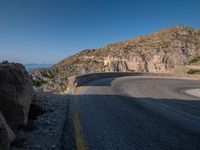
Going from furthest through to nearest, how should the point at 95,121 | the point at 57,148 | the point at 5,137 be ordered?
1. the point at 95,121
2. the point at 57,148
3. the point at 5,137

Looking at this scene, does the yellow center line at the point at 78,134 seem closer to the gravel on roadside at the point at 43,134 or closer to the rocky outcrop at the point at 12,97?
the gravel on roadside at the point at 43,134

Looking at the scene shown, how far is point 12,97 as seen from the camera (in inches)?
270

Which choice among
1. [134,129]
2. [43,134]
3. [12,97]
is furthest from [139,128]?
[12,97]

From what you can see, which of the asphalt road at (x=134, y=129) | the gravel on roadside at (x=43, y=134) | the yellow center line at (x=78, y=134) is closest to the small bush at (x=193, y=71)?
the asphalt road at (x=134, y=129)

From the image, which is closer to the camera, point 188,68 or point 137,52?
point 188,68

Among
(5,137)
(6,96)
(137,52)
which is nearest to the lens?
(5,137)

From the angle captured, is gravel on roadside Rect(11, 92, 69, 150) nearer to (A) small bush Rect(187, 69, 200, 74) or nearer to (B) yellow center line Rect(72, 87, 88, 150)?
(B) yellow center line Rect(72, 87, 88, 150)

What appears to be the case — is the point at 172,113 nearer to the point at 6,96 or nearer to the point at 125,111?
the point at 125,111

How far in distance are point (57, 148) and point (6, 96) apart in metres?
2.15

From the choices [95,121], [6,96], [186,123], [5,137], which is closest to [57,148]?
[5,137]

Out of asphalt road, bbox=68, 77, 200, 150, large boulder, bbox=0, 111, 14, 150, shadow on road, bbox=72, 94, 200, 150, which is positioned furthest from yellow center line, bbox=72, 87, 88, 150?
large boulder, bbox=0, 111, 14, 150

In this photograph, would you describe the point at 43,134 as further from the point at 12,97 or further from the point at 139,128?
the point at 139,128

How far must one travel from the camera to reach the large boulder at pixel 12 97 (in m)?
6.75

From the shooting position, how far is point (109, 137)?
6418 millimetres
